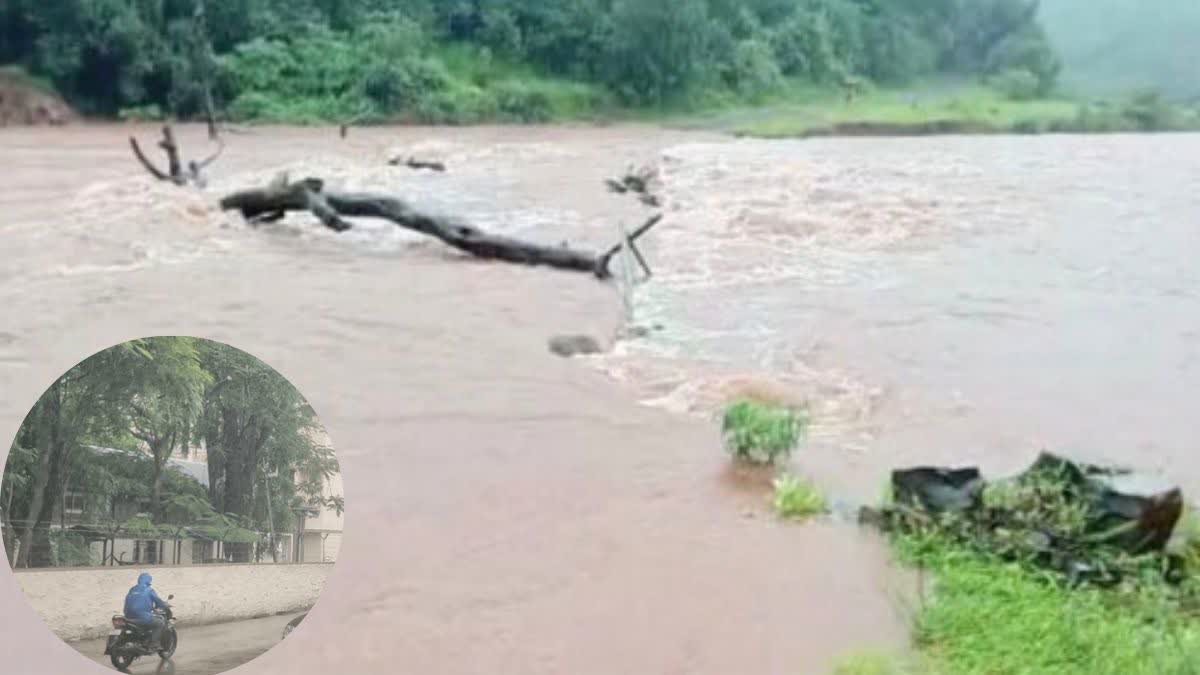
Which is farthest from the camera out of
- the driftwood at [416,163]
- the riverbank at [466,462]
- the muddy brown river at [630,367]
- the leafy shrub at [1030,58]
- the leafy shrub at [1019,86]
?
the leafy shrub at [1030,58]

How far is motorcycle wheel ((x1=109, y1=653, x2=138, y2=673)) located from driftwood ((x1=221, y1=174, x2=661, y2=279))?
29.4 feet

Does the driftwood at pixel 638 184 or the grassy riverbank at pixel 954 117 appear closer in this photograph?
the driftwood at pixel 638 184

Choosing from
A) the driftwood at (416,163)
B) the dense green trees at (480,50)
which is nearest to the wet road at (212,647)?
the driftwood at (416,163)

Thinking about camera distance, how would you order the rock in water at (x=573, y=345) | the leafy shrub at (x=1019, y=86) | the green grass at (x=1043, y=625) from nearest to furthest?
the green grass at (x=1043, y=625) → the rock in water at (x=573, y=345) → the leafy shrub at (x=1019, y=86)

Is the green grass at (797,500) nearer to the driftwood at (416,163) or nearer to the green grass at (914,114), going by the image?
the driftwood at (416,163)

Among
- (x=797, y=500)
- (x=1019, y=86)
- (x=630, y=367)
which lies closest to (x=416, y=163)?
(x=630, y=367)

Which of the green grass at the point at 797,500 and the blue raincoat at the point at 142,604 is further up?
the blue raincoat at the point at 142,604

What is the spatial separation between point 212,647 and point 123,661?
0.11m

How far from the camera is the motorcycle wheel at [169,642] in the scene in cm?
155

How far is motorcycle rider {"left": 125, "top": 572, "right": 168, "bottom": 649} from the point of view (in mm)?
1531

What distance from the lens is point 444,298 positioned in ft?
33.0

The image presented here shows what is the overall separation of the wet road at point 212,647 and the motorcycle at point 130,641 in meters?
0.01

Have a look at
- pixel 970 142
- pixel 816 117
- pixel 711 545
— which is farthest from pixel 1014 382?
pixel 816 117

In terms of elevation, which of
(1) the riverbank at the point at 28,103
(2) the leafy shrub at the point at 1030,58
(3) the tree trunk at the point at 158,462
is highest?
(2) the leafy shrub at the point at 1030,58
